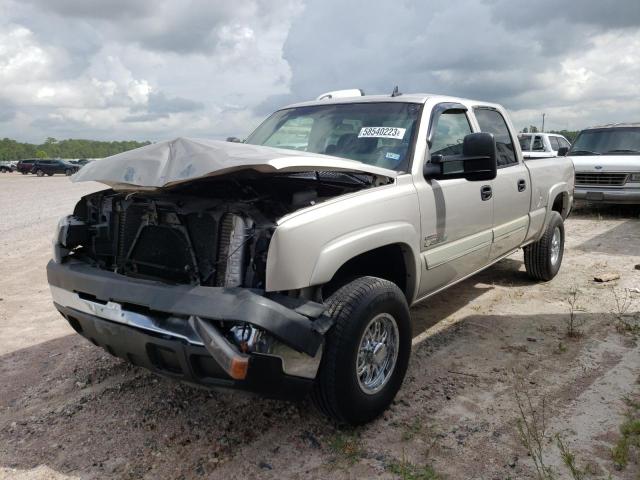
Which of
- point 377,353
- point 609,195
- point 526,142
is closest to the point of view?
point 377,353

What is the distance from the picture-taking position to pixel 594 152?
476 inches

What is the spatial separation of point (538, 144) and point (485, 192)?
42.8ft

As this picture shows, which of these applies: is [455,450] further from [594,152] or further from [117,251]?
[594,152]

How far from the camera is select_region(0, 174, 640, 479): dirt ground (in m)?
2.82

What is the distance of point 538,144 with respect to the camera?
16.2m

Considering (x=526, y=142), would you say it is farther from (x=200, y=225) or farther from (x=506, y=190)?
(x=200, y=225)

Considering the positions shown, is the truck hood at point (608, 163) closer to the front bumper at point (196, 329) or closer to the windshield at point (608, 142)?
the windshield at point (608, 142)

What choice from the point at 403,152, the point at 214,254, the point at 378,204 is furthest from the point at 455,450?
the point at 403,152

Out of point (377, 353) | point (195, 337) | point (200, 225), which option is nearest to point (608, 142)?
point (377, 353)

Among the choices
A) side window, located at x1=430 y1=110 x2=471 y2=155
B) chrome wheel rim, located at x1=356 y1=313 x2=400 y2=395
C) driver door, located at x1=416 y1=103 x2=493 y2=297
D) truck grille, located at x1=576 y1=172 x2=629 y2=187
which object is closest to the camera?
chrome wheel rim, located at x1=356 y1=313 x2=400 y2=395

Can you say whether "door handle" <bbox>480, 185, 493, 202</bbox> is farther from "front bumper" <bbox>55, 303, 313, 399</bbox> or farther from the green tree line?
the green tree line

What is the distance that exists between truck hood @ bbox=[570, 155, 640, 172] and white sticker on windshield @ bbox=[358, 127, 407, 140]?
341 inches

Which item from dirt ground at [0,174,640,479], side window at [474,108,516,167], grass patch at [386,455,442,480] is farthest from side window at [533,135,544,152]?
grass patch at [386,455,442,480]

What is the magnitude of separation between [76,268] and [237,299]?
126 cm
